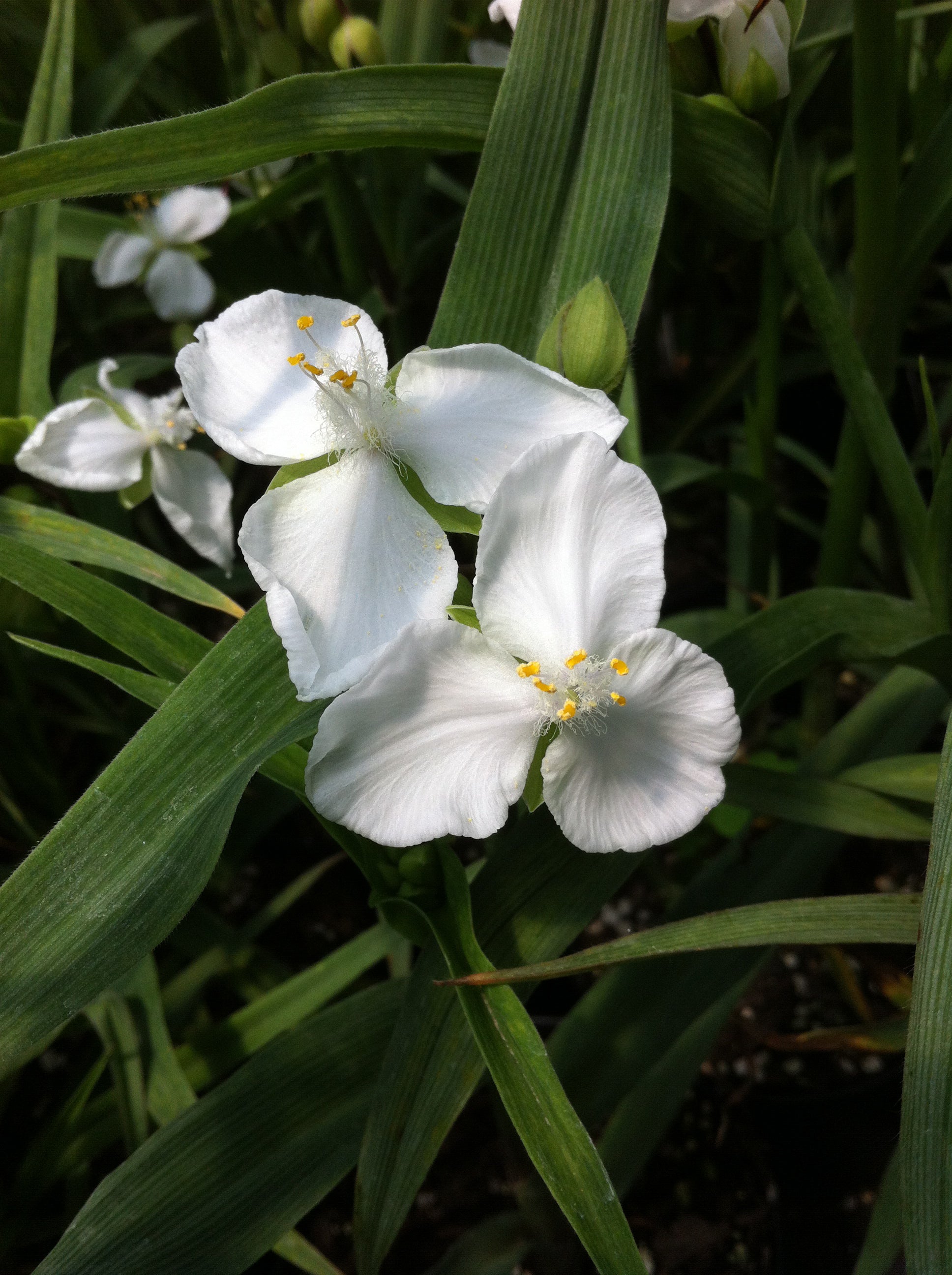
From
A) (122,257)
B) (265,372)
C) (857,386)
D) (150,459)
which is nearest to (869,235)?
(857,386)

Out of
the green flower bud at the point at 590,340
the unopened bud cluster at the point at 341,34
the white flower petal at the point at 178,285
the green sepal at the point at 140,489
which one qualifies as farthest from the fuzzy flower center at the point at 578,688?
the white flower petal at the point at 178,285

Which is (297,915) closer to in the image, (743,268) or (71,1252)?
(71,1252)

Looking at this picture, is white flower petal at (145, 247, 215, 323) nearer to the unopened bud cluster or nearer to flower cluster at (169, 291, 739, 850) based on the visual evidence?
the unopened bud cluster

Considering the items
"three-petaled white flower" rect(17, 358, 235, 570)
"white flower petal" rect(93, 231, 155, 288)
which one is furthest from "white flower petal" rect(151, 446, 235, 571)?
"white flower petal" rect(93, 231, 155, 288)

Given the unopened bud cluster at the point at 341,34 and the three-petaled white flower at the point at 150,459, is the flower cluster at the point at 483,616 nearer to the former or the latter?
the three-petaled white flower at the point at 150,459

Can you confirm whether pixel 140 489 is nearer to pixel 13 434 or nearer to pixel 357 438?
pixel 13 434
